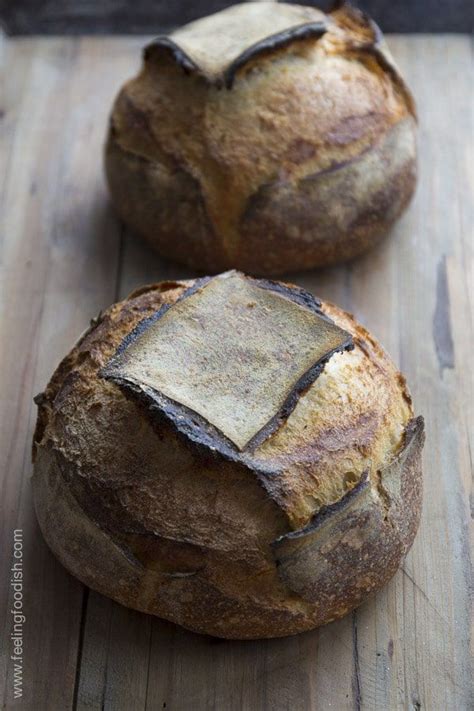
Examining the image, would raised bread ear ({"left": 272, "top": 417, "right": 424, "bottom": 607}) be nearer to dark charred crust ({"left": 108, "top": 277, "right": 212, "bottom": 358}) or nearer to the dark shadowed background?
dark charred crust ({"left": 108, "top": 277, "right": 212, "bottom": 358})

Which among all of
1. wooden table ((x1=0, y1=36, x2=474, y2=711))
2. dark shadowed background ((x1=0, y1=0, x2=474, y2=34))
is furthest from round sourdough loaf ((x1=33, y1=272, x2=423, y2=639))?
dark shadowed background ((x1=0, y1=0, x2=474, y2=34))

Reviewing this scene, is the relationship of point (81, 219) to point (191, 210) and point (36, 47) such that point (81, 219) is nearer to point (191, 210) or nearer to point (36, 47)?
point (191, 210)

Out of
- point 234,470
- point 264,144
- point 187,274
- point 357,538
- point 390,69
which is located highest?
point 390,69

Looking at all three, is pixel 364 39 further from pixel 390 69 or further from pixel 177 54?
pixel 177 54

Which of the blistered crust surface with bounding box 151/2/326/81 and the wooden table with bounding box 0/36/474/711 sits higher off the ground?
the blistered crust surface with bounding box 151/2/326/81

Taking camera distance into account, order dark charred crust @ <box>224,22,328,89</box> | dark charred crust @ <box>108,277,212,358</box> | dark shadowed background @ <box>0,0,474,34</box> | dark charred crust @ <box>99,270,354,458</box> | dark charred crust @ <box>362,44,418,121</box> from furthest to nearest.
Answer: dark shadowed background @ <box>0,0,474,34</box>
dark charred crust @ <box>362,44,418,121</box>
dark charred crust @ <box>224,22,328,89</box>
dark charred crust @ <box>108,277,212,358</box>
dark charred crust @ <box>99,270,354,458</box>

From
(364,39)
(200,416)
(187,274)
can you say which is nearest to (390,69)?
(364,39)

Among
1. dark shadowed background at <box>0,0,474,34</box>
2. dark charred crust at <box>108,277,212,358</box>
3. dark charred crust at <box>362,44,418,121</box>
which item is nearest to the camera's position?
dark charred crust at <box>108,277,212,358</box>

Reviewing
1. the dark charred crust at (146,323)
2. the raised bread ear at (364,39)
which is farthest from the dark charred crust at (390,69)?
the dark charred crust at (146,323)

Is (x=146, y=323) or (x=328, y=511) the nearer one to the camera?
(x=328, y=511)
